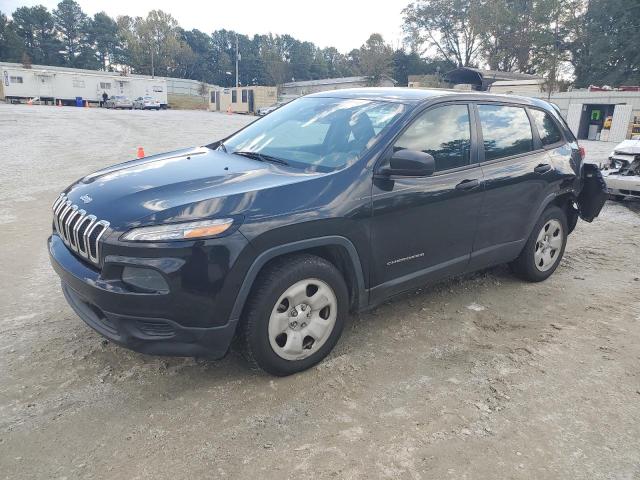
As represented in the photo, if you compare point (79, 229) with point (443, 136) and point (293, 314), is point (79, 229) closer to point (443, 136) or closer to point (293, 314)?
point (293, 314)

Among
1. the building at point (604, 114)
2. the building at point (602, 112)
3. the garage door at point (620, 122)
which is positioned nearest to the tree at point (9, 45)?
the building at point (602, 112)

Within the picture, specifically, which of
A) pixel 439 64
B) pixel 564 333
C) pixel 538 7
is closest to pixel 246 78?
pixel 439 64

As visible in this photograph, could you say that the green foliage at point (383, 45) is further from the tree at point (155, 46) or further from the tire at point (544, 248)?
the tire at point (544, 248)

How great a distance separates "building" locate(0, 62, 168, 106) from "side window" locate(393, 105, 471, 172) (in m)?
57.6

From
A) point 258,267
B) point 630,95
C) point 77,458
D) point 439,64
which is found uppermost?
point 439,64

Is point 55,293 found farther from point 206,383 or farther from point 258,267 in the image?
point 258,267

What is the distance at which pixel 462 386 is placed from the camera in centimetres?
314

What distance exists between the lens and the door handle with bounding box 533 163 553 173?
451 centimetres

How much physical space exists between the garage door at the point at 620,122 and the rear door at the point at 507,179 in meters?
23.6

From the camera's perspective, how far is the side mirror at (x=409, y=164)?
126 inches

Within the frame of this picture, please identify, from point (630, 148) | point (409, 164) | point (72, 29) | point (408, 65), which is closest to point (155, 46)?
point (72, 29)

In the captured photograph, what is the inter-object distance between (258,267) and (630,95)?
29.3 m

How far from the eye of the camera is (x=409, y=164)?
10.5ft

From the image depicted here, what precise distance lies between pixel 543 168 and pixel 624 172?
16.2ft
